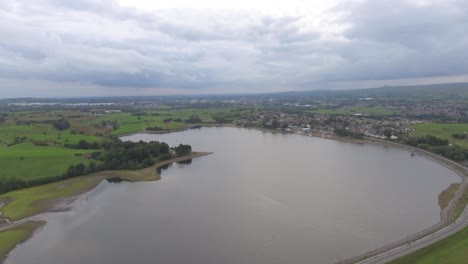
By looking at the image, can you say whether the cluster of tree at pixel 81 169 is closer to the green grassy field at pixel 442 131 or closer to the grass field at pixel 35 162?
the grass field at pixel 35 162

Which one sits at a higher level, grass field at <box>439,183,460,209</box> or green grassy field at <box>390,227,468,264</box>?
green grassy field at <box>390,227,468,264</box>

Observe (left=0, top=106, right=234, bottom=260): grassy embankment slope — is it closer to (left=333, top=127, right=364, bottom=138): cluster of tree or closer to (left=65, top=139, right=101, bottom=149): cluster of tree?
(left=65, top=139, right=101, bottom=149): cluster of tree

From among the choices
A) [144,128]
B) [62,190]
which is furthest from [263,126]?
[62,190]

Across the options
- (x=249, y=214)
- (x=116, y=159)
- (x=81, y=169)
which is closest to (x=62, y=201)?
(x=81, y=169)

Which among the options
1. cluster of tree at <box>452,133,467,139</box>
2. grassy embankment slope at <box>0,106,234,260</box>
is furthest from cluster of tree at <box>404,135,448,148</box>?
grassy embankment slope at <box>0,106,234,260</box>

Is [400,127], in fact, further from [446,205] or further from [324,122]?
[446,205]

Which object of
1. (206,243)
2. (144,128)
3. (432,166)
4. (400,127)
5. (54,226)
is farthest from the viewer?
(144,128)
